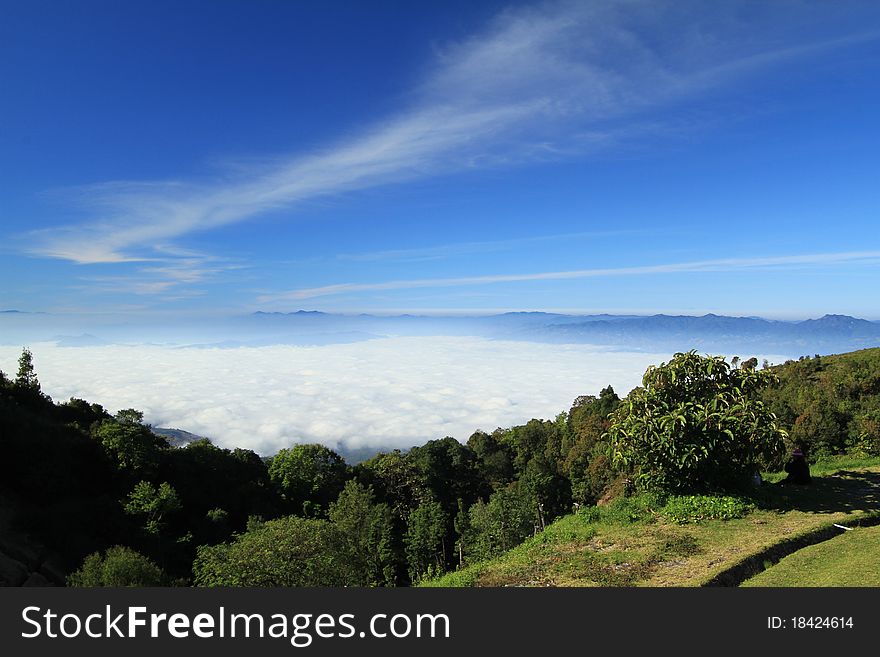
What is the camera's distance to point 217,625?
324 inches

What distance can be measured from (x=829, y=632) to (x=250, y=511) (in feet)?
172

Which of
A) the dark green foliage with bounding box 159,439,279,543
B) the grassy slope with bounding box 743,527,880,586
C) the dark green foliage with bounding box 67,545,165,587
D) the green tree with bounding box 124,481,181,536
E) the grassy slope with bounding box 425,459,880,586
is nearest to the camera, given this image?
the grassy slope with bounding box 743,527,880,586

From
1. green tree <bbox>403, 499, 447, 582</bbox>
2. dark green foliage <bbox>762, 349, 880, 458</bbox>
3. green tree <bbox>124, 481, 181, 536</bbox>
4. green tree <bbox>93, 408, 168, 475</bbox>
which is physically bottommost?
green tree <bbox>403, 499, 447, 582</bbox>

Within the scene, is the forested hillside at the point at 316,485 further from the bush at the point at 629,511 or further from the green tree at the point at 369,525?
the bush at the point at 629,511

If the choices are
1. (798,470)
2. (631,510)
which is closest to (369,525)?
(631,510)

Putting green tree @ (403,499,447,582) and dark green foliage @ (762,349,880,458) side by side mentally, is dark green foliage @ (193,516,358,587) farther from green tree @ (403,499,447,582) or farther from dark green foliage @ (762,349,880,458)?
green tree @ (403,499,447,582)

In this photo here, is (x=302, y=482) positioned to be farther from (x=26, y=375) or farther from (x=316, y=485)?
(x=26, y=375)

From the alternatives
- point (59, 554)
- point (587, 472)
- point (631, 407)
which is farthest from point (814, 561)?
point (587, 472)

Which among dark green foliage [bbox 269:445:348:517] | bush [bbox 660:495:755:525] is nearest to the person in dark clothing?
bush [bbox 660:495:755:525]

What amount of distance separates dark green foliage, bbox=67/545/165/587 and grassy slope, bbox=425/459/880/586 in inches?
596

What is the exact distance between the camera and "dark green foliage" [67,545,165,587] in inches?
856

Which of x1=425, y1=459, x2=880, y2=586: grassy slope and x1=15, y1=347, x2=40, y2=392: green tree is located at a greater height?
x1=15, y1=347, x2=40, y2=392: green tree

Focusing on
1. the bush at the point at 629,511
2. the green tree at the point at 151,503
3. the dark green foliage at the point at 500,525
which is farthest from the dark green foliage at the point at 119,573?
the dark green foliage at the point at 500,525

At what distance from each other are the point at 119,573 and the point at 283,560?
8271mm
